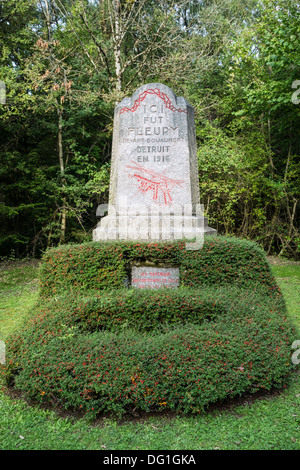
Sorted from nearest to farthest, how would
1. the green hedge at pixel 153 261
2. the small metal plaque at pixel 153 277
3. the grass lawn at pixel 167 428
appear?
1. the grass lawn at pixel 167 428
2. the green hedge at pixel 153 261
3. the small metal plaque at pixel 153 277

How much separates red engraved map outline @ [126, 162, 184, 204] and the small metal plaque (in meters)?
1.28

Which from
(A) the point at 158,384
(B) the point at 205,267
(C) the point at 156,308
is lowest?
(A) the point at 158,384

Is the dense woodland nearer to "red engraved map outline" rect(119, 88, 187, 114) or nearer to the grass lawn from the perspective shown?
"red engraved map outline" rect(119, 88, 187, 114)

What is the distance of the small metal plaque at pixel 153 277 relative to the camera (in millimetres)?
5109

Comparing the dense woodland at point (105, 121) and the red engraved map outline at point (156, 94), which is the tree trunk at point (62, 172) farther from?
the red engraved map outline at point (156, 94)

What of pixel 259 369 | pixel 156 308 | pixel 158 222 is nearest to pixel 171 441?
pixel 259 369

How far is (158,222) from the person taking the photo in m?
5.63

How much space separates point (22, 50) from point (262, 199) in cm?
973

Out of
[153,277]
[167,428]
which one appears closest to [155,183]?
[153,277]

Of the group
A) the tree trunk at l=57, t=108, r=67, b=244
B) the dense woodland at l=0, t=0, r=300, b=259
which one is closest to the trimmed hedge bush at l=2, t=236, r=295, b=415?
the dense woodland at l=0, t=0, r=300, b=259

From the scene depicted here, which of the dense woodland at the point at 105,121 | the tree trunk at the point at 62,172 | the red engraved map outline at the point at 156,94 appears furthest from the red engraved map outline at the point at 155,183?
the tree trunk at the point at 62,172

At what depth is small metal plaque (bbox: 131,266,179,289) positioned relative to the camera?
511cm

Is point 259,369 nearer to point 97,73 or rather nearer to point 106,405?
point 106,405

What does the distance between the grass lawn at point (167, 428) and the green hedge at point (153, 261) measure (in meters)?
1.68
